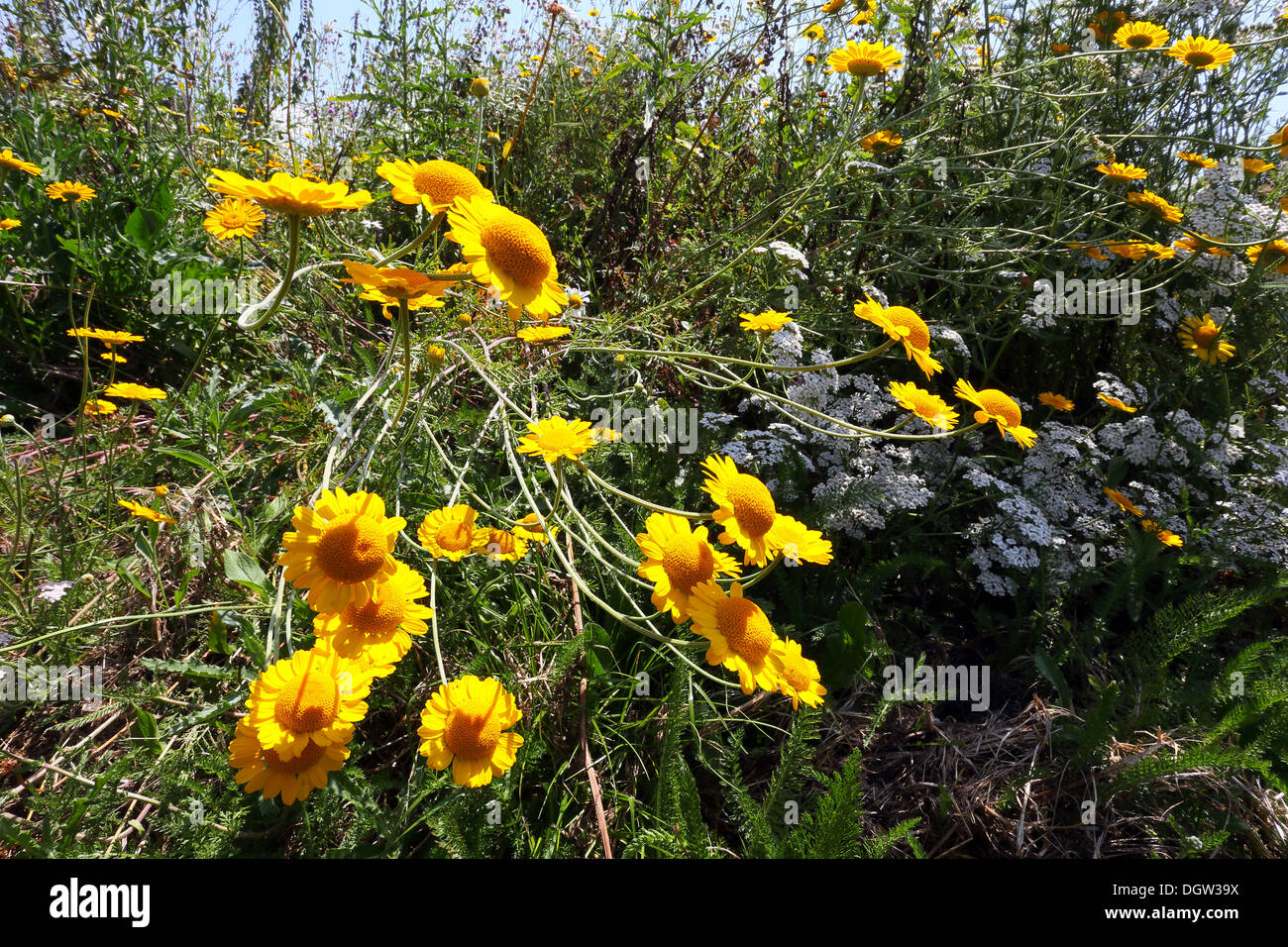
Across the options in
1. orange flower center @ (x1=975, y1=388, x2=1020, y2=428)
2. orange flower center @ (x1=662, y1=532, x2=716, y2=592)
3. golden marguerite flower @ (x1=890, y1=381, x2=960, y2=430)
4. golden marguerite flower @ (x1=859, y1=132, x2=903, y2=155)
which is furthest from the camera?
golden marguerite flower @ (x1=859, y1=132, x2=903, y2=155)

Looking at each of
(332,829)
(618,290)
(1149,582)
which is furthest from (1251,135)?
(332,829)

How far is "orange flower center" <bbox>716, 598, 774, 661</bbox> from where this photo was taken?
1.12 metres

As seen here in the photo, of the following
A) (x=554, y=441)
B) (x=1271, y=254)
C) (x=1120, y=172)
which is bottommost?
(x=554, y=441)

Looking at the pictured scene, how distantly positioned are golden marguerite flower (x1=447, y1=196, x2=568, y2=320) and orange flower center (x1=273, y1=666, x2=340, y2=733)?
0.65 meters

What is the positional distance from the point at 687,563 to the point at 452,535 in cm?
49

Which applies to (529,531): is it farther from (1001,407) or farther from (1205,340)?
(1205,340)

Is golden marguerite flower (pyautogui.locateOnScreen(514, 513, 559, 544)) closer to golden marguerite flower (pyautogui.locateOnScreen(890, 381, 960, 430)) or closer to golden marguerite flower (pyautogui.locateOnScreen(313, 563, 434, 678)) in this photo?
golden marguerite flower (pyautogui.locateOnScreen(313, 563, 434, 678))

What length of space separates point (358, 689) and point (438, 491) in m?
0.77

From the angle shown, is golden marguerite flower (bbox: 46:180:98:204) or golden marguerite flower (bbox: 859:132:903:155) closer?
golden marguerite flower (bbox: 46:180:98:204)

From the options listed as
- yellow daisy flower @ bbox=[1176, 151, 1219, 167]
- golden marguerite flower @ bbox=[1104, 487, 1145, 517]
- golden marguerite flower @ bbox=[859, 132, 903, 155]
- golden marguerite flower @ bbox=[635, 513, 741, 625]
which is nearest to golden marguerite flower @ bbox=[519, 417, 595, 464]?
golden marguerite flower @ bbox=[635, 513, 741, 625]

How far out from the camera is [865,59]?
2.05 meters

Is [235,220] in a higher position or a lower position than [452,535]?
higher

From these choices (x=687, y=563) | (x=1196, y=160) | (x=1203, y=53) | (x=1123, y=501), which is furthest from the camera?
(x=1196, y=160)

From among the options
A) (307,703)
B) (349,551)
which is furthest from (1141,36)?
(307,703)
